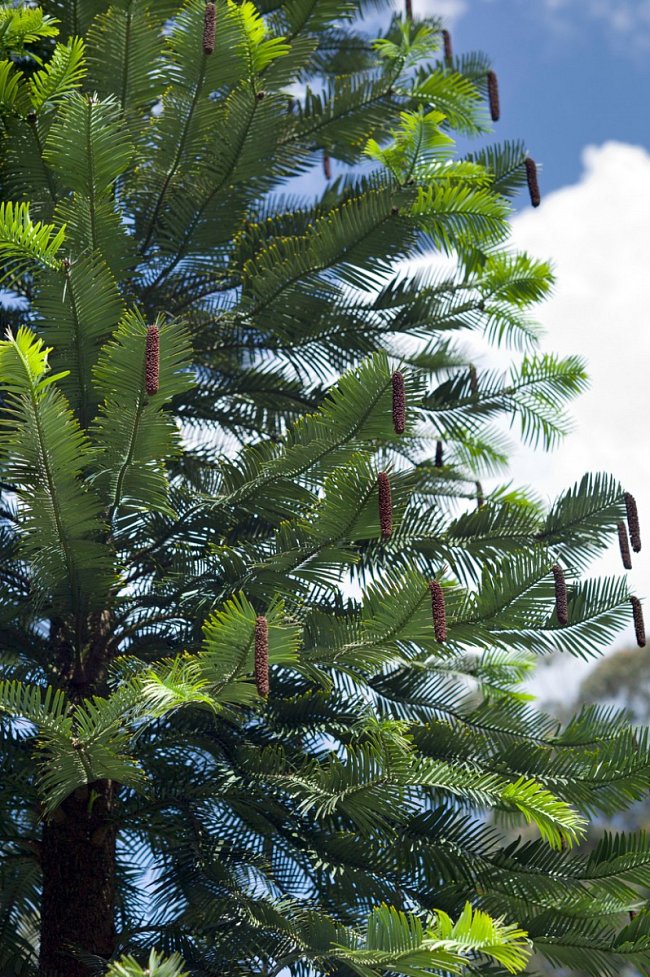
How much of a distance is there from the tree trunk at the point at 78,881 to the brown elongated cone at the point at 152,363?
1.35 meters

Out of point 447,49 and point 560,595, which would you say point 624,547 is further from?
point 447,49

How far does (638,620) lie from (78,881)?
1.87 metres

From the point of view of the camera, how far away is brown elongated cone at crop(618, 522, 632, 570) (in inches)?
155

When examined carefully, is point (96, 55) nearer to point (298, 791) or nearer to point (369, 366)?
point (369, 366)

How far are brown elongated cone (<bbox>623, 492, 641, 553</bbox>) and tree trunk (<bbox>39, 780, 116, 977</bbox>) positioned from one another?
1.79 metres

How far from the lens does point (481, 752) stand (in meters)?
4.06

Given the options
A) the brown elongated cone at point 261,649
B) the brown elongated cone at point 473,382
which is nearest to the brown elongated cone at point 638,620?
the brown elongated cone at point 473,382

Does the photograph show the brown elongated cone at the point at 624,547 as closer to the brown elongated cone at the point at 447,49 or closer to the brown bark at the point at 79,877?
the brown bark at the point at 79,877

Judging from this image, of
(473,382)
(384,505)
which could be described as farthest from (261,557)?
Answer: (473,382)

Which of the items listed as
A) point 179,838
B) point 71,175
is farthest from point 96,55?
point 179,838

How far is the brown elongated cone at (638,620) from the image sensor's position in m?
3.83

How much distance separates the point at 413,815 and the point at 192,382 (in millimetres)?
1621

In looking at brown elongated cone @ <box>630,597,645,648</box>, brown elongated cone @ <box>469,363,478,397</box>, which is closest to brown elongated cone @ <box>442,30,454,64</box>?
brown elongated cone @ <box>469,363,478,397</box>

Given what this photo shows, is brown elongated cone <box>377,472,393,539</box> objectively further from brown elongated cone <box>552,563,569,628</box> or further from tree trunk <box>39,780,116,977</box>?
tree trunk <box>39,780,116,977</box>
